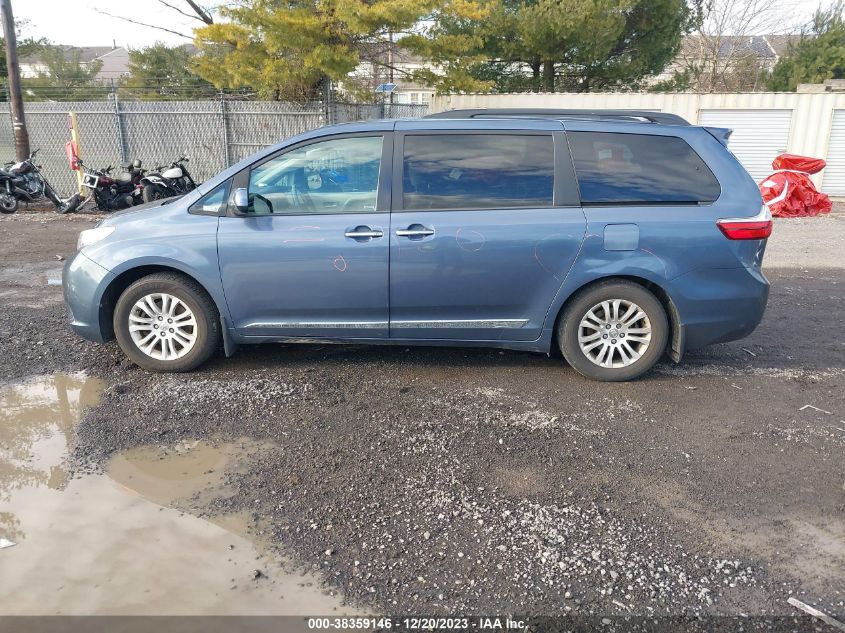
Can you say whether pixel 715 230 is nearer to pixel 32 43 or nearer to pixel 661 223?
pixel 661 223

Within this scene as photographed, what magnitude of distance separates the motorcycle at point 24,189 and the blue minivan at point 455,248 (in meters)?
9.68

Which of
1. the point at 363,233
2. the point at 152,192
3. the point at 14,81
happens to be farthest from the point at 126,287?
the point at 14,81

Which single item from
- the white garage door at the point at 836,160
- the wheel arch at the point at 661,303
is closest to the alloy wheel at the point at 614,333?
the wheel arch at the point at 661,303

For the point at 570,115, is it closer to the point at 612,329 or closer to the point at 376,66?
the point at 612,329

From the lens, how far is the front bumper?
4.89 meters

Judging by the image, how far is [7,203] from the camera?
13.1m

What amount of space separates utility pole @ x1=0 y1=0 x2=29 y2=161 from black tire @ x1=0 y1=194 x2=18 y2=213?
174 centimetres

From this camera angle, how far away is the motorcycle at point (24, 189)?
13094mm

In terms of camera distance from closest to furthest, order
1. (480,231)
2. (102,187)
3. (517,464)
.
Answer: (517,464) < (480,231) < (102,187)

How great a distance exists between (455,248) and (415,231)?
0.30m

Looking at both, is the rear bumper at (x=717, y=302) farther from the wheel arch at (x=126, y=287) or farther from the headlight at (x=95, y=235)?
the headlight at (x=95, y=235)

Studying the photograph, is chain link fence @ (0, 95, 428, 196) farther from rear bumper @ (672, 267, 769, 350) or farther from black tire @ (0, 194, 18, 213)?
rear bumper @ (672, 267, 769, 350)

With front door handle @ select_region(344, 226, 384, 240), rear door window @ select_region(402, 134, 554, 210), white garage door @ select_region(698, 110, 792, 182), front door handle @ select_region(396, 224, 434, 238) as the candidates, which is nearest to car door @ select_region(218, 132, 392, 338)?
front door handle @ select_region(344, 226, 384, 240)

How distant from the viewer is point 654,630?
259 cm
